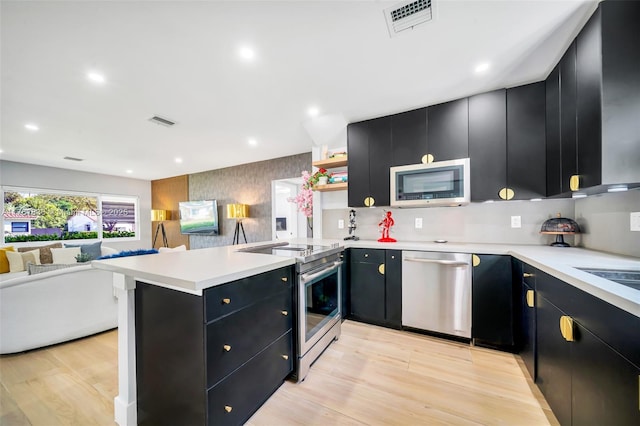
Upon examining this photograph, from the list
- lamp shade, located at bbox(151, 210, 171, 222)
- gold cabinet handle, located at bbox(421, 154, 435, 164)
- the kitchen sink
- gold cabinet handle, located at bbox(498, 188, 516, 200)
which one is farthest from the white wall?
the kitchen sink

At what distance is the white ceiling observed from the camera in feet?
4.78

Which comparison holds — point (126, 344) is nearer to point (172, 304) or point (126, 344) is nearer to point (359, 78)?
point (172, 304)

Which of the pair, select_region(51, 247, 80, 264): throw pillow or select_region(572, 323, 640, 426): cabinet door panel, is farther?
select_region(51, 247, 80, 264): throw pillow

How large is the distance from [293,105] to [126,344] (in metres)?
2.55

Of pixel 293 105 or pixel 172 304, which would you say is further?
pixel 293 105

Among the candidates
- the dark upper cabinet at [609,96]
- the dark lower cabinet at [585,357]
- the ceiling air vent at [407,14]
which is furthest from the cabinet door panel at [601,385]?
the ceiling air vent at [407,14]

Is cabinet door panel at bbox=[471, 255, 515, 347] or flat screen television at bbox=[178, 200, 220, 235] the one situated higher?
flat screen television at bbox=[178, 200, 220, 235]

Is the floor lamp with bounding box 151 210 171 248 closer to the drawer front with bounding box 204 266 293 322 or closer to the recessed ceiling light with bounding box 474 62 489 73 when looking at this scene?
the drawer front with bounding box 204 266 293 322

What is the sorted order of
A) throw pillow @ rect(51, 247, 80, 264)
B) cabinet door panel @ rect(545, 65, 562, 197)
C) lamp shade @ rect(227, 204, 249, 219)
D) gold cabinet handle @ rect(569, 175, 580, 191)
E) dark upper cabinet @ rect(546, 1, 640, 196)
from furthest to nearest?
lamp shade @ rect(227, 204, 249, 219)
throw pillow @ rect(51, 247, 80, 264)
cabinet door panel @ rect(545, 65, 562, 197)
gold cabinet handle @ rect(569, 175, 580, 191)
dark upper cabinet @ rect(546, 1, 640, 196)

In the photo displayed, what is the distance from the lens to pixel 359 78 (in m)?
2.15

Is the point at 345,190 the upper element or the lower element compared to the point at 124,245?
upper

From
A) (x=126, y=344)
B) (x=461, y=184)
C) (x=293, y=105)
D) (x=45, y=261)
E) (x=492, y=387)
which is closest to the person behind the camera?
(x=126, y=344)

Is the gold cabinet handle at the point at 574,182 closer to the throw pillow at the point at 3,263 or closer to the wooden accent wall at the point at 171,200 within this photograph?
the throw pillow at the point at 3,263

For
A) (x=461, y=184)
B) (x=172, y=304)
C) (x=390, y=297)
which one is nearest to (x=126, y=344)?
(x=172, y=304)
